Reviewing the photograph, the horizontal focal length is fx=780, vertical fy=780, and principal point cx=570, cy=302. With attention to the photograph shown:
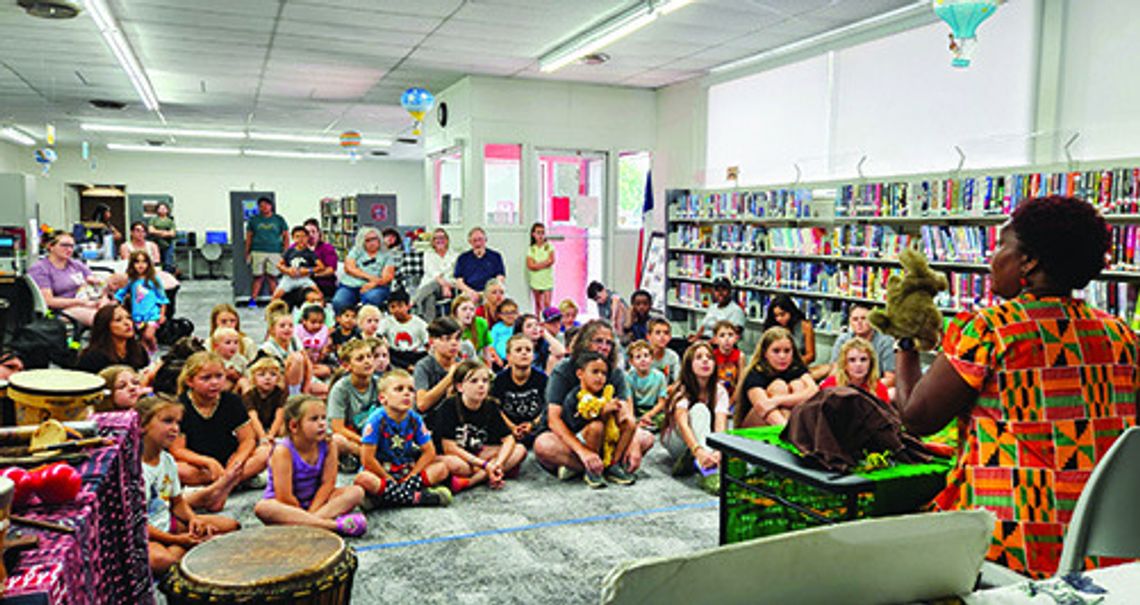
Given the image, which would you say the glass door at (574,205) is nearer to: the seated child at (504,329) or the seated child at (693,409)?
the seated child at (504,329)

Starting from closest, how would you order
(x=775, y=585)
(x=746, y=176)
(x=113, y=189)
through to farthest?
(x=775, y=585) → (x=746, y=176) → (x=113, y=189)

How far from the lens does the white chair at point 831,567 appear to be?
0.81m

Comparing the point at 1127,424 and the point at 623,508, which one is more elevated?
the point at 1127,424

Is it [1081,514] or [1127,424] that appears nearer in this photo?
[1081,514]

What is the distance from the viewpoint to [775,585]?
2.87ft

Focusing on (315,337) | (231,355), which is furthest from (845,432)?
(315,337)

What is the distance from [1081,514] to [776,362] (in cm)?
311

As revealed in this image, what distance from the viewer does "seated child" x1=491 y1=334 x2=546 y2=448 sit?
454cm

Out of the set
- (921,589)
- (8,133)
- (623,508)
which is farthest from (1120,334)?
(8,133)

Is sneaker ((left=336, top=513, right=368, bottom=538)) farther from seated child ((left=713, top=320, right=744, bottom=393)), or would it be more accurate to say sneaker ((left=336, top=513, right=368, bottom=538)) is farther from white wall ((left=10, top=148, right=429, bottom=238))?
white wall ((left=10, top=148, right=429, bottom=238))

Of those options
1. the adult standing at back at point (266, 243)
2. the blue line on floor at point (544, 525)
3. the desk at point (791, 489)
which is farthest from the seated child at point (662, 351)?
the adult standing at back at point (266, 243)

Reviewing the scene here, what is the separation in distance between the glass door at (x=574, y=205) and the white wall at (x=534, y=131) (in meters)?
0.14

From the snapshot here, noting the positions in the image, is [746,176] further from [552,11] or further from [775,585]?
[775,585]

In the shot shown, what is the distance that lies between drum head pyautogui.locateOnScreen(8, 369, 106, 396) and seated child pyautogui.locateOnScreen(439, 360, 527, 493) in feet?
7.31
